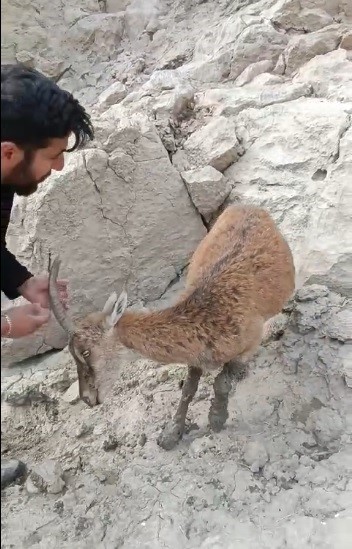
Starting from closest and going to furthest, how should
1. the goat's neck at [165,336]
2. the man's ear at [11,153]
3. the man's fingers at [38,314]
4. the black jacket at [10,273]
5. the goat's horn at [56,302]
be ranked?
the man's ear at [11,153] < the man's fingers at [38,314] < the goat's horn at [56,302] < the black jacket at [10,273] < the goat's neck at [165,336]

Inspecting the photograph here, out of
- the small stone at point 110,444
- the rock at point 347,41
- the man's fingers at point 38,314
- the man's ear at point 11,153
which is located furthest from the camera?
the rock at point 347,41

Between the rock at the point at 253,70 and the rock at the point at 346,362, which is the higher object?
the rock at the point at 253,70

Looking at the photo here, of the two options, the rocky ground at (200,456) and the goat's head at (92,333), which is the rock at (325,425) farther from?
the goat's head at (92,333)

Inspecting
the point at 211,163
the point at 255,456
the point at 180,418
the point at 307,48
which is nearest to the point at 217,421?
the point at 180,418

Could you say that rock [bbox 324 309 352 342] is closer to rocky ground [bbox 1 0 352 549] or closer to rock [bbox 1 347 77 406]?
rocky ground [bbox 1 0 352 549]

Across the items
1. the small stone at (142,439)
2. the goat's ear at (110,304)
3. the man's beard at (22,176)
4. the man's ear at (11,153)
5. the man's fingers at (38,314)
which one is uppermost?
the man's ear at (11,153)

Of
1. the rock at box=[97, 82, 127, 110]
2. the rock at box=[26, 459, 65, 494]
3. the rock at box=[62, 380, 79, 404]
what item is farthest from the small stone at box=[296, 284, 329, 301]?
the rock at box=[97, 82, 127, 110]

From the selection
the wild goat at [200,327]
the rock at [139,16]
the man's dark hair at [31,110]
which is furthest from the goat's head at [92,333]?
the rock at [139,16]

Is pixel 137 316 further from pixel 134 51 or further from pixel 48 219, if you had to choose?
pixel 134 51

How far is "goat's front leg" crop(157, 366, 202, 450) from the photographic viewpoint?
430cm

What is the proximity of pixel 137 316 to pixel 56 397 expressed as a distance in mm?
1437

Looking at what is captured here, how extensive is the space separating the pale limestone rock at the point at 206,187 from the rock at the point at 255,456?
2576 mm

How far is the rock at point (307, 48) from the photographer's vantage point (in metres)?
6.95

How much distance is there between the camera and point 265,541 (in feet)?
11.5
